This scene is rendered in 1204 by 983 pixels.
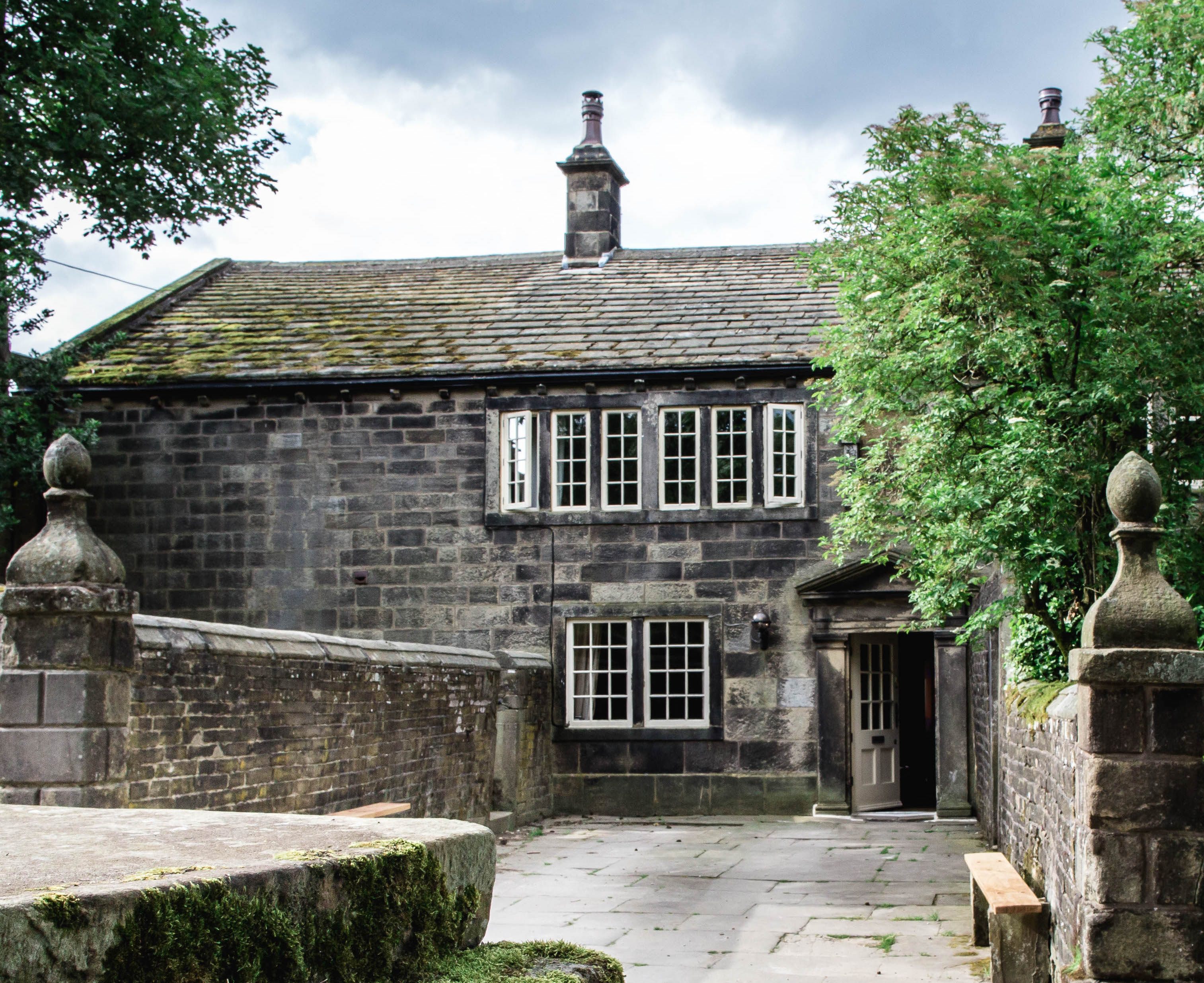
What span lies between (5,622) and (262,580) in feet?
29.7

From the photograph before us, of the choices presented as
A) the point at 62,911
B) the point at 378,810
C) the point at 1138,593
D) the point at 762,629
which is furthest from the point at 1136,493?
the point at 762,629

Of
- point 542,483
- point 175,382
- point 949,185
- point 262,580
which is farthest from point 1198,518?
point 175,382

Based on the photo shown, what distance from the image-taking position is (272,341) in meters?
16.7

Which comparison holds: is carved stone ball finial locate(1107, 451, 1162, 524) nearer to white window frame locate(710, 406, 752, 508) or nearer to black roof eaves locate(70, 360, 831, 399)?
black roof eaves locate(70, 360, 831, 399)

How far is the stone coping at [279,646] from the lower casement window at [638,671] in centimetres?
294

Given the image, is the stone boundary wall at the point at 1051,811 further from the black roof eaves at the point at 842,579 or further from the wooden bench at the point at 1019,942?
the black roof eaves at the point at 842,579

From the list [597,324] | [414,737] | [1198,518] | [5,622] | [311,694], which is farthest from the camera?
[597,324]

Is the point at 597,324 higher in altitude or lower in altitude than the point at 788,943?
higher

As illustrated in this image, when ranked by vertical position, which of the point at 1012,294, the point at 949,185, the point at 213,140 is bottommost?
the point at 1012,294

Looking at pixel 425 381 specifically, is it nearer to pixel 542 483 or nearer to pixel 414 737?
pixel 542 483

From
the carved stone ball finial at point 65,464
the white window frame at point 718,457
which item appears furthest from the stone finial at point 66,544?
the white window frame at point 718,457

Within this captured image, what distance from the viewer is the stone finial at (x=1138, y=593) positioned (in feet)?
17.8

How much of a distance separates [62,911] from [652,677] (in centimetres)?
1382

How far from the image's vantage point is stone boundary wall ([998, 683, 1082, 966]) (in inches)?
228
